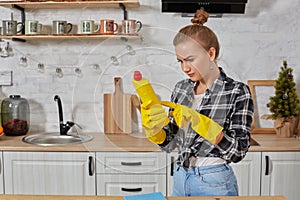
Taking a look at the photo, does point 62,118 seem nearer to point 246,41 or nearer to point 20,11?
point 20,11

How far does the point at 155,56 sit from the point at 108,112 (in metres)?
1.63

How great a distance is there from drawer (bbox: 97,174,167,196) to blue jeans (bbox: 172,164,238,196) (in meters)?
0.98

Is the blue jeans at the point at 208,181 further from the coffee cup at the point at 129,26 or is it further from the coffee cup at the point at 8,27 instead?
the coffee cup at the point at 8,27

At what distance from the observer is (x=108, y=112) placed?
9.82 ft

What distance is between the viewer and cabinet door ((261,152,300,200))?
103 inches

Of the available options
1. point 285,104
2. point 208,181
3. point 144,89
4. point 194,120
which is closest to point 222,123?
point 208,181

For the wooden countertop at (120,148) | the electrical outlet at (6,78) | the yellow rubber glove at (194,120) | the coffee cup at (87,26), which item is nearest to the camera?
the yellow rubber glove at (194,120)

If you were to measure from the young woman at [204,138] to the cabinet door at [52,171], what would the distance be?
1045 millimetres

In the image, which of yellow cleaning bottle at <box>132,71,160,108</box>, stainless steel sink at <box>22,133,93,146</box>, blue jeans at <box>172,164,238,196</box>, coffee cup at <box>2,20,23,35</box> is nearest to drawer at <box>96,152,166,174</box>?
stainless steel sink at <box>22,133,93,146</box>

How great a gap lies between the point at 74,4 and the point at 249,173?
156cm

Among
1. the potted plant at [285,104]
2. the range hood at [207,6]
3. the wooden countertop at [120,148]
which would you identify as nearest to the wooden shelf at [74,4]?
the range hood at [207,6]

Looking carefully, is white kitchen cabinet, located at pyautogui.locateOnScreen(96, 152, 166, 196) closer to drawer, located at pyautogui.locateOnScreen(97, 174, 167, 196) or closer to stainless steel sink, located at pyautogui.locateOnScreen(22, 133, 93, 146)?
drawer, located at pyautogui.locateOnScreen(97, 174, 167, 196)

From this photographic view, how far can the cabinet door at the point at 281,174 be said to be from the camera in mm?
2611

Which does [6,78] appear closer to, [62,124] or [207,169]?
[62,124]
